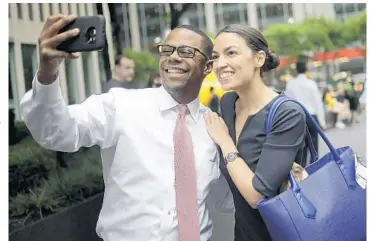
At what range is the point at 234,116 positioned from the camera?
1117 millimetres

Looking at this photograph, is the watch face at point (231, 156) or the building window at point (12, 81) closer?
the watch face at point (231, 156)

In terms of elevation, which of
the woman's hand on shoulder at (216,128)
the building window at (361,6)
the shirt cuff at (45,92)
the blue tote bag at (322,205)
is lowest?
the blue tote bag at (322,205)

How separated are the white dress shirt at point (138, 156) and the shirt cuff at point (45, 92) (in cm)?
8

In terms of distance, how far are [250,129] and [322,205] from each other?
0.22m

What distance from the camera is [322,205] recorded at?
3.26ft

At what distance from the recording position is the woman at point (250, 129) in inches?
39.0

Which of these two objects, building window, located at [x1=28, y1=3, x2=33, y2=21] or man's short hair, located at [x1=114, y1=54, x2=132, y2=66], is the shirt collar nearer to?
building window, located at [x1=28, y1=3, x2=33, y2=21]

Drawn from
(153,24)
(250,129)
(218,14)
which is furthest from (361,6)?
(153,24)

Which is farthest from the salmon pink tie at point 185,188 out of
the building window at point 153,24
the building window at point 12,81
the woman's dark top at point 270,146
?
the building window at point 12,81

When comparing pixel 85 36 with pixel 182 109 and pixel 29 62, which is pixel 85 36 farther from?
pixel 29 62

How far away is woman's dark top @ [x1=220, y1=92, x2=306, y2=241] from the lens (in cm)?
98

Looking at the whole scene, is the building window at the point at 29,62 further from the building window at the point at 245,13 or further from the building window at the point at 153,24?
the building window at the point at 245,13

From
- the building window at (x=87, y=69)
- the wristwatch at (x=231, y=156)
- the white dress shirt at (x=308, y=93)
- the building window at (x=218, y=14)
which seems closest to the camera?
the wristwatch at (x=231, y=156)

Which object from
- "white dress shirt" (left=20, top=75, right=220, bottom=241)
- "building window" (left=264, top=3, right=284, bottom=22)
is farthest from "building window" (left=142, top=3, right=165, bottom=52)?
"white dress shirt" (left=20, top=75, right=220, bottom=241)
